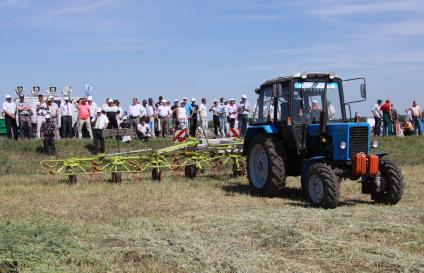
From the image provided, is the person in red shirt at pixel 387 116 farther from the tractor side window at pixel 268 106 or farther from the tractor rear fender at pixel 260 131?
the tractor side window at pixel 268 106

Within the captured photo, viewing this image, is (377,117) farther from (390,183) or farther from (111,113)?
(390,183)

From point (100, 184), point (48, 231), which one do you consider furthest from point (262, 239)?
point (100, 184)

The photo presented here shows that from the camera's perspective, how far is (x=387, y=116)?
24734mm

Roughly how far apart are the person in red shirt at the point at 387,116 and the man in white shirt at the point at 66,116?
471 inches

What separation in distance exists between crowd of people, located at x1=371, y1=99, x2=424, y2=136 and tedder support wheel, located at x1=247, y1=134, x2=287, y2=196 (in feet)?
45.1

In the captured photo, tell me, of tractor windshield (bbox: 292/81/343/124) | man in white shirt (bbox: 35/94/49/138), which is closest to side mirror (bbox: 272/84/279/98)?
tractor windshield (bbox: 292/81/343/124)

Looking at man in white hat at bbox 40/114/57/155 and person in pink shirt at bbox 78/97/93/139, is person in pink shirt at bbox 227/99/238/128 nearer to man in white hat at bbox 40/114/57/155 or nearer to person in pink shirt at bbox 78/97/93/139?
person in pink shirt at bbox 78/97/93/139

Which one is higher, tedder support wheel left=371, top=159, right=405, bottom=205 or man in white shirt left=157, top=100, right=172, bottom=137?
man in white shirt left=157, top=100, right=172, bottom=137

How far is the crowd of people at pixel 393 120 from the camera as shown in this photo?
2470 centimetres

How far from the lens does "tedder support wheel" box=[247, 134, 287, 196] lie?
1102 centimetres

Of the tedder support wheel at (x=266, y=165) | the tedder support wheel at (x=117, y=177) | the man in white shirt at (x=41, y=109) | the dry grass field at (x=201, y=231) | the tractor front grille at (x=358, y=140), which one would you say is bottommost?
the dry grass field at (x=201, y=231)

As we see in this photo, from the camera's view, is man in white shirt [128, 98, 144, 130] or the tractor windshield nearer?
the tractor windshield

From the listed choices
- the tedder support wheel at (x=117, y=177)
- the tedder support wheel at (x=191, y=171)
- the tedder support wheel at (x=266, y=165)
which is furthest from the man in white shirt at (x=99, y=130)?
the tedder support wheel at (x=266, y=165)

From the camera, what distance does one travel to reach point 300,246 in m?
6.79
